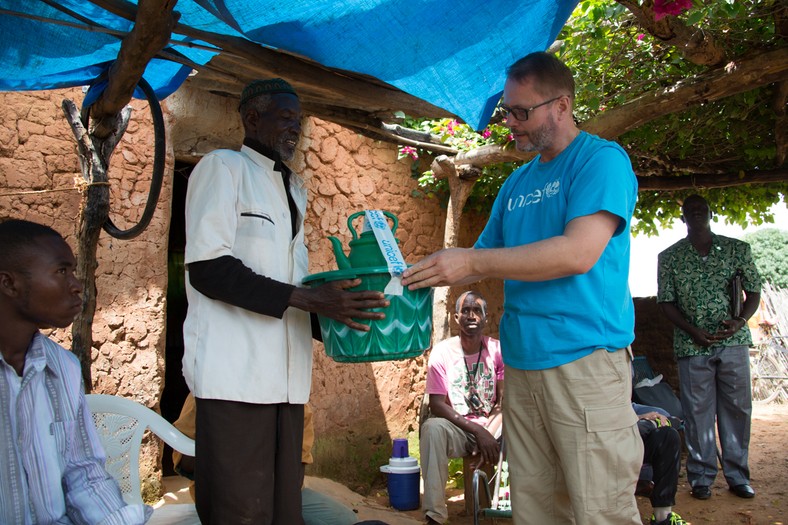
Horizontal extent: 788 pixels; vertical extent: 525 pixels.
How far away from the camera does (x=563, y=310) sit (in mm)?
2262

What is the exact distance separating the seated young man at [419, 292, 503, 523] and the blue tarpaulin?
2.50 meters

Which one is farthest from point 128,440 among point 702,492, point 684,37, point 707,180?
point 707,180

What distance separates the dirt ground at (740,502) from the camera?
508 centimetres

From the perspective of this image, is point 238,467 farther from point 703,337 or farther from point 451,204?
point 451,204

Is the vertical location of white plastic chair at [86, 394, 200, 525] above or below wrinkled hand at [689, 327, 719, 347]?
below

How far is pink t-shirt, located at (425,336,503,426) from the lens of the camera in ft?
17.5

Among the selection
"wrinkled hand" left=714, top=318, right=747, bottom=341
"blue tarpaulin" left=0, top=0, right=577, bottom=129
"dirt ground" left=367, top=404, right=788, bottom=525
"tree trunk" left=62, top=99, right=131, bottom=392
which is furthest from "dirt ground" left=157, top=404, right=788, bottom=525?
"blue tarpaulin" left=0, top=0, right=577, bottom=129

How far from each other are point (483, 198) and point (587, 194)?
532cm

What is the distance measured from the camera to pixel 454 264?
227 centimetres

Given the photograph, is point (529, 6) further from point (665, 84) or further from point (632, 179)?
point (665, 84)

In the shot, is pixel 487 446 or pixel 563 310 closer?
pixel 563 310

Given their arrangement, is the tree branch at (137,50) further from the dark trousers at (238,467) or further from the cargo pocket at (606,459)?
the cargo pocket at (606,459)

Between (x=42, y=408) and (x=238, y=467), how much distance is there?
60 centimetres

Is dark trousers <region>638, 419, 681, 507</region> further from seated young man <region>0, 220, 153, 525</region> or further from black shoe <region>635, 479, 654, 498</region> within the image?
seated young man <region>0, 220, 153, 525</region>
